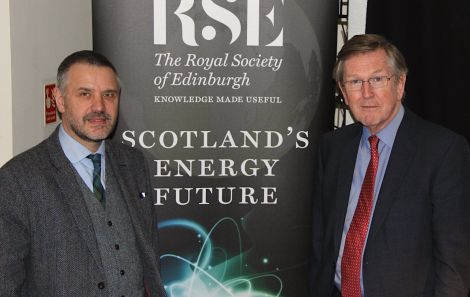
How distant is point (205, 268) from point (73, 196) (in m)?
1.25

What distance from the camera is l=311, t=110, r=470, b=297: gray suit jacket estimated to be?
2348 mm

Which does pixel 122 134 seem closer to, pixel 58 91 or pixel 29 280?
pixel 58 91

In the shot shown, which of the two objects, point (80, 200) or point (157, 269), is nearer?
point (80, 200)

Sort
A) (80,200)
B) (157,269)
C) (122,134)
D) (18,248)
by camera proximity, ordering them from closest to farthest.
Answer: (18,248)
(80,200)
(157,269)
(122,134)

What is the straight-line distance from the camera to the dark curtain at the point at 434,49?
344cm

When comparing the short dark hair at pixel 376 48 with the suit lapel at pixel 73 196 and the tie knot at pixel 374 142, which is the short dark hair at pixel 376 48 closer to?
the tie knot at pixel 374 142

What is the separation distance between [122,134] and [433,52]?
1610 mm

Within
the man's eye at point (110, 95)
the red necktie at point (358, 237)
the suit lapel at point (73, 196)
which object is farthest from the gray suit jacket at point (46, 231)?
the red necktie at point (358, 237)

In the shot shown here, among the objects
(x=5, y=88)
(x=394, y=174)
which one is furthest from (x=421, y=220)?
(x=5, y=88)

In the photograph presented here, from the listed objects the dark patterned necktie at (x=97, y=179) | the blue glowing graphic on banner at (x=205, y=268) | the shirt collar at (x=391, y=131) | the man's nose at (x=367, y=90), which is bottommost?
the blue glowing graphic on banner at (x=205, y=268)

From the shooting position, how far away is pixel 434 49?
3484 millimetres

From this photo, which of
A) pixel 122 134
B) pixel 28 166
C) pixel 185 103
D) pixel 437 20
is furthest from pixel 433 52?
pixel 28 166

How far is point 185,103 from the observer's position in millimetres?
3312

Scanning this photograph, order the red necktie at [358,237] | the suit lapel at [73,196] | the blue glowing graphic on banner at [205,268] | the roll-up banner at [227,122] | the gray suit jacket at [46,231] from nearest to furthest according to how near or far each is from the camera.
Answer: the gray suit jacket at [46,231] → the suit lapel at [73,196] → the red necktie at [358,237] → the roll-up banner at [227,122] → the blue glowing graphic on banner at [205,268]
